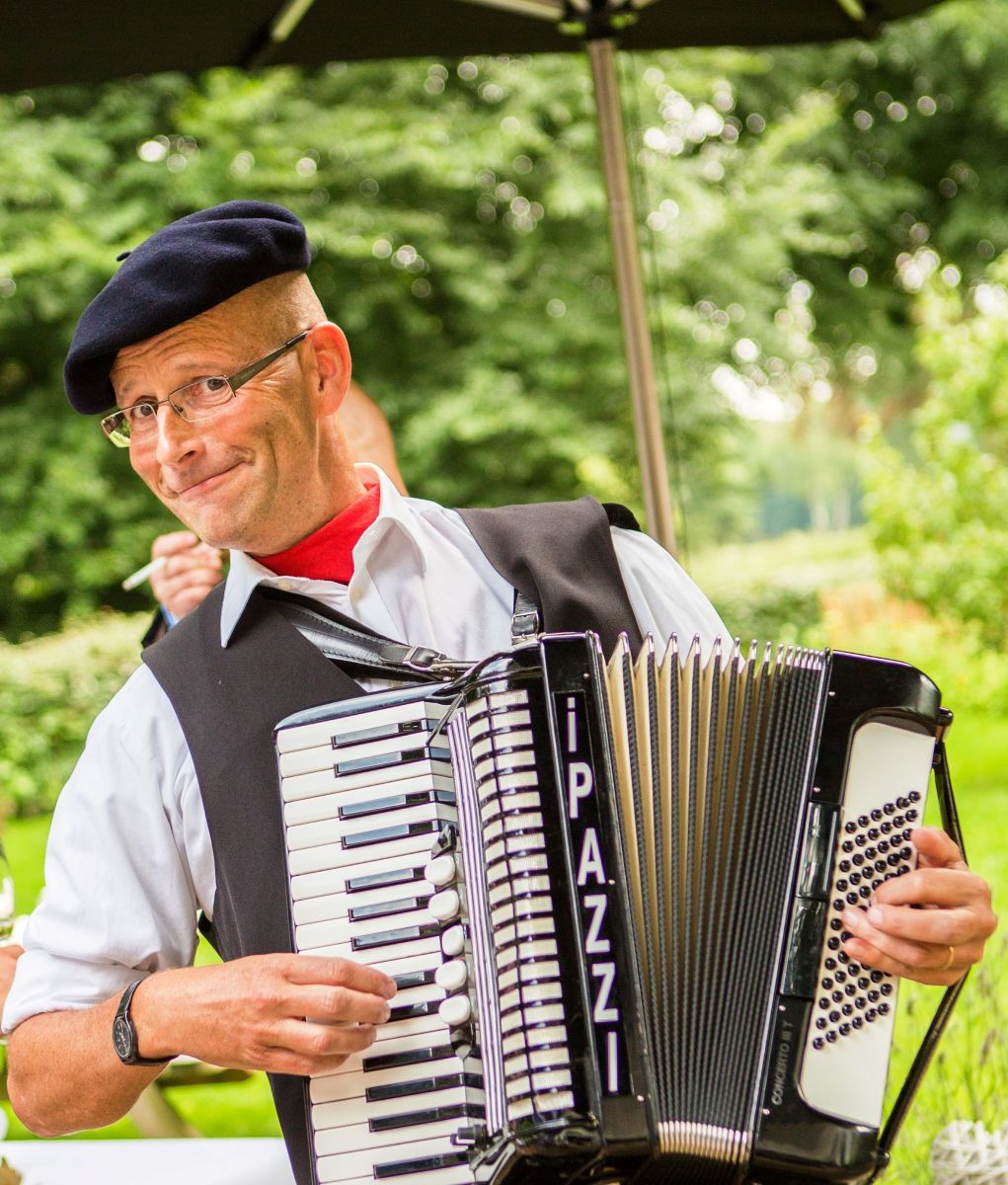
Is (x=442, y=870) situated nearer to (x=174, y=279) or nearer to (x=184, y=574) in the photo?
(x=174, y=279)

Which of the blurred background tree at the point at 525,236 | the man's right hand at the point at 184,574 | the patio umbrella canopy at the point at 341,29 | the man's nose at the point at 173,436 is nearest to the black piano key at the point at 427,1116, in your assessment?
the man's nose at the point at 173,436

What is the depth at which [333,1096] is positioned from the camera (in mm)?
1507

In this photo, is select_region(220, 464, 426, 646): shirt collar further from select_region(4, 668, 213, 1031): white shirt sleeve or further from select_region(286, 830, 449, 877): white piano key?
select_region(286, 830, 449, 877): white piano key

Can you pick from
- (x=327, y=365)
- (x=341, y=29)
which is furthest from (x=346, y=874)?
(x=341, y=29)

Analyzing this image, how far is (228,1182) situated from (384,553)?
877mm

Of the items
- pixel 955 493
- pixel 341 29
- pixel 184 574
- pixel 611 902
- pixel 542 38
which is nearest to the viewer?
pixel 611 902

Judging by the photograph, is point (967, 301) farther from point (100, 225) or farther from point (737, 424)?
point (100, 225)

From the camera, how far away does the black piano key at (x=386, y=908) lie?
4.95ft

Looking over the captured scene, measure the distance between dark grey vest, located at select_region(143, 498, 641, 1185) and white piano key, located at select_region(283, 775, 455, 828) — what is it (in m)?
0.13

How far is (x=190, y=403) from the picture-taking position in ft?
5.82

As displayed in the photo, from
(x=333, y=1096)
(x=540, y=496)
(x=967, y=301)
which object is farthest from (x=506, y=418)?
(x=333, y=1096)

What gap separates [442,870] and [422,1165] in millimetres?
304

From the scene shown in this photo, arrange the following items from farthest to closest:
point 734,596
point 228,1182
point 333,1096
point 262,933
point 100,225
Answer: point 734,596 < point 100,225 < point 228,1182 < point 262,933 < point 333,1096

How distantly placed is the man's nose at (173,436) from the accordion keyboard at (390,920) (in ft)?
1.32
